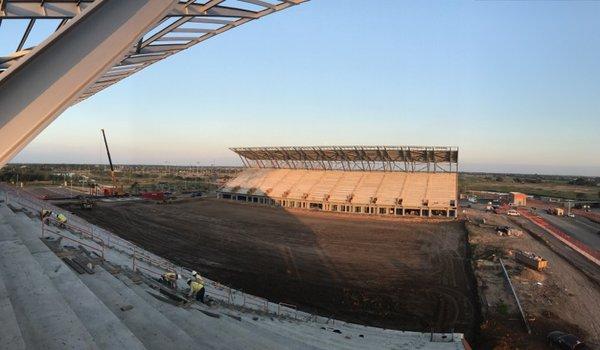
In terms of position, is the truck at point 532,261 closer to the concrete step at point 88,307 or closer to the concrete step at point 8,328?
the concrete step at point 88,307

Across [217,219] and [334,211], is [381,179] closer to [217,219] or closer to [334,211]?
[334,211]

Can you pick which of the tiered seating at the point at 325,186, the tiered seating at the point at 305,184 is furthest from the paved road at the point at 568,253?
the tiered seating at the point at 305,184

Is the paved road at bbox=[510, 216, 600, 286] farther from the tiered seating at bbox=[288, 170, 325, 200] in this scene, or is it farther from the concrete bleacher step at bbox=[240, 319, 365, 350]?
the tiered seating at bbox=[288, 170, 325, 200]

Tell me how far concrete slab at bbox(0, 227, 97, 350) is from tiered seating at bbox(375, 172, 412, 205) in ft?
144

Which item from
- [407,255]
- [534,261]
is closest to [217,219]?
[407,255]

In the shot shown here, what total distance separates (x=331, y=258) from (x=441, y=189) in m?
27.8

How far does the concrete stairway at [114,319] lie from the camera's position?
21.3ft

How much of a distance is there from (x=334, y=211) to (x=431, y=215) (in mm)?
12701

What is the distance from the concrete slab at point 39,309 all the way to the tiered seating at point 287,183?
4851 cm

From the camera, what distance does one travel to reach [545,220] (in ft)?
156

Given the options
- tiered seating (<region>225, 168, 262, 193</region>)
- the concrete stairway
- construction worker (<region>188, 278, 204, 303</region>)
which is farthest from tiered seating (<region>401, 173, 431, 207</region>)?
construction worker (<region>188, 278, 204, 303</region>)

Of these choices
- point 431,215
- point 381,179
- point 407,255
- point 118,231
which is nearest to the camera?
point 407,255

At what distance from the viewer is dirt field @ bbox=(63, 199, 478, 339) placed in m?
18.3

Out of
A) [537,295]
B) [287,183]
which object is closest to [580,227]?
[537,295]
